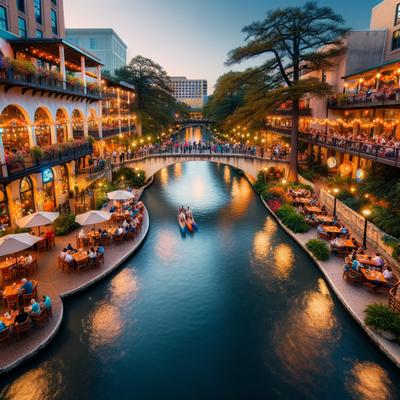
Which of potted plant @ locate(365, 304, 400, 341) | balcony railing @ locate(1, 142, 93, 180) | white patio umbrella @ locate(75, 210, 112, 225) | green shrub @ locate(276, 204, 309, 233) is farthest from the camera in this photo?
green shrub @ locate(276, 204, 309, 233)

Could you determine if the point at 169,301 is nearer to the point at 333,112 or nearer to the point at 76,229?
the point at 76,229

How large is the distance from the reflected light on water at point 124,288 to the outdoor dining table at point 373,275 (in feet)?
39.4

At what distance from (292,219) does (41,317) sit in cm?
1973

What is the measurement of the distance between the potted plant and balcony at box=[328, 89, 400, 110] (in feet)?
61.6

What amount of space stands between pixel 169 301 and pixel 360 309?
370 inches

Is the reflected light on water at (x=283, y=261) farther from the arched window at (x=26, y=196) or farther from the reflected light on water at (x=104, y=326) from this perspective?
the arched window at (x=26, y=196)

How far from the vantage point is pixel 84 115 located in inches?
1417

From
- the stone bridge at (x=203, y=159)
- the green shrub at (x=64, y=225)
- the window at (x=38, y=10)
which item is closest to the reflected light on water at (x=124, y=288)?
the green shrub at (x=64, y=225)

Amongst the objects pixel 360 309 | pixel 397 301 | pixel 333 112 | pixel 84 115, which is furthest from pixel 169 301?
pixel 333 112

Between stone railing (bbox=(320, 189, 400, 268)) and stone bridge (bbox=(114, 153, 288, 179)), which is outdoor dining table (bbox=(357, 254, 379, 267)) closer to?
stone railing (bbox=(320, 189, 400, 268))

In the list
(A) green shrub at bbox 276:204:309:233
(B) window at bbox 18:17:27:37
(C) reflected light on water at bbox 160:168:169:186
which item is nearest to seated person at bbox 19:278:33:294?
(A) green shrub at bbox 276:204:309:233

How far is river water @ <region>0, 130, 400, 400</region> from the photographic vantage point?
1233 cm

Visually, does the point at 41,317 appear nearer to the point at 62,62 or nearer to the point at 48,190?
the point at 48,190

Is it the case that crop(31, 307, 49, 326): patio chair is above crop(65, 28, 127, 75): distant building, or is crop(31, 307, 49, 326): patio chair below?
below
